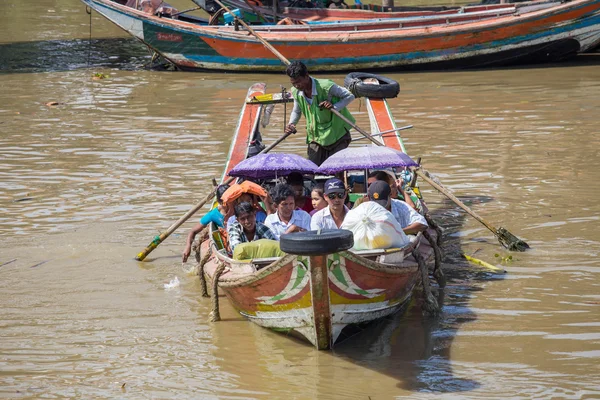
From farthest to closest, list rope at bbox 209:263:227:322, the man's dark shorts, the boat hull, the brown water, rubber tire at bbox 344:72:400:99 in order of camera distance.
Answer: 1. rubber tire at bbox 344:72:400:99
2. the man's dark shorts
3. rope at bbox 209:263:227:322
4. the brown water
5. the boat hull

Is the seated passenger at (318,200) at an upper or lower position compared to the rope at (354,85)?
lower

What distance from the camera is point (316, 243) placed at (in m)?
4.82

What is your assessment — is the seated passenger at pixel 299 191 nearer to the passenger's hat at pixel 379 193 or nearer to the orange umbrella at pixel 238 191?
the orange umbrella at pixel 238 191

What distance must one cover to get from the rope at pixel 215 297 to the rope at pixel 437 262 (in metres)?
1.55

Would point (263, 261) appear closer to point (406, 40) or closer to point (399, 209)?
point (399, 209)

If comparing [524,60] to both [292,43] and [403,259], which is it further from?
[403,259]

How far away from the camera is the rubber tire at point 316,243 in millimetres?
4824

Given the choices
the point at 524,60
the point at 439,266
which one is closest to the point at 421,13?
the point at 524,60

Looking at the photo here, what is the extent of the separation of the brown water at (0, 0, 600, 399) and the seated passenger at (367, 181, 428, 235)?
0.60 metres

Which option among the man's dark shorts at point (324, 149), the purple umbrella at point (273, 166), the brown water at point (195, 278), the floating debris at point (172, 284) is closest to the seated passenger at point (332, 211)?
the brown water at point (195, 278)

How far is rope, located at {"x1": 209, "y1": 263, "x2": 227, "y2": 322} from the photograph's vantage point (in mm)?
5934

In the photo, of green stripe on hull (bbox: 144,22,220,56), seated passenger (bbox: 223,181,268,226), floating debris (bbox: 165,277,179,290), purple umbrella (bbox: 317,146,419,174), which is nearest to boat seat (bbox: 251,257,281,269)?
seated passenger (bbox: 223,181,268,226)

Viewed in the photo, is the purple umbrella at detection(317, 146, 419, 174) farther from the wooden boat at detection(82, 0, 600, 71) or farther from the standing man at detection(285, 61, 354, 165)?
the wooden boat at detection(82, 0, 600, 71)

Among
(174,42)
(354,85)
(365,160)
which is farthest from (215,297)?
(174,42)
